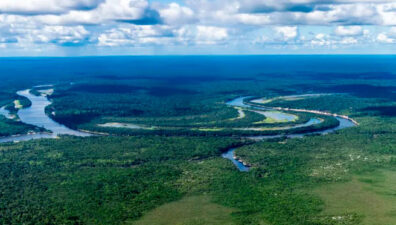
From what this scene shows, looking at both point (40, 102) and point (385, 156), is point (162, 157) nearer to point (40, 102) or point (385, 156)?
point (385, 156)

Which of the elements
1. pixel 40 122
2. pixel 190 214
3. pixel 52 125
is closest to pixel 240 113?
pixel 52 125

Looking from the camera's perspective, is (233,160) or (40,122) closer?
(233,160)

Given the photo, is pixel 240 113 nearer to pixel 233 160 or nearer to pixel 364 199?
pixel 233 160

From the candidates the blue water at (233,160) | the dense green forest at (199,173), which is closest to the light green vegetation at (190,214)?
the dense green forest at (199,173)

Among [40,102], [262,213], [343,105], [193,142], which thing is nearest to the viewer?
[262,213]

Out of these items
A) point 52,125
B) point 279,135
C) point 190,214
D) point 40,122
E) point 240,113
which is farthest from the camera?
point 240,113

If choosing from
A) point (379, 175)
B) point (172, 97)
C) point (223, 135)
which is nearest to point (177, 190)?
point (379, 175)
